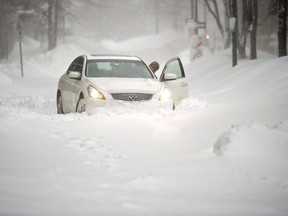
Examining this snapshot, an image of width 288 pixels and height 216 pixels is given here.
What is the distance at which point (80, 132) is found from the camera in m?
7.34

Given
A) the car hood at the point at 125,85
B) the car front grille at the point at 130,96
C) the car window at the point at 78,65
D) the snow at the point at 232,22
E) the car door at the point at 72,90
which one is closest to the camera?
the car front grille at the point at 130,96

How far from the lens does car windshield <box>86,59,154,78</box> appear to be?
381 inches

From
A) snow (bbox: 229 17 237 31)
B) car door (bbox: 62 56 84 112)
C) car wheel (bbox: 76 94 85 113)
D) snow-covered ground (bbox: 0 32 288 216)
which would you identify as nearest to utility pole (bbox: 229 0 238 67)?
snow (bbox: 229 17 237 31)

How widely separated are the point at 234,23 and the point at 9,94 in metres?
9.19

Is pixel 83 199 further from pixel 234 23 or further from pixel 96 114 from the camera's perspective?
pixel 234 23

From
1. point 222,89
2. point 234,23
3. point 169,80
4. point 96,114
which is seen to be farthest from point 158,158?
point 234,23

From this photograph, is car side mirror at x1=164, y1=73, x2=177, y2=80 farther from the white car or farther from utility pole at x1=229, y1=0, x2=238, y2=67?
utility pole at x1=229, y1=0, x2=238, y2=67

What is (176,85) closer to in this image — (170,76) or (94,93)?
(170,76)

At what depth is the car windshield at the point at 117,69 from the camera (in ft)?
31.8

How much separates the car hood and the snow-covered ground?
0.39 meters

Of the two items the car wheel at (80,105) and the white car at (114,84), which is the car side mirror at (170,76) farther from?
the car wheel at (80,105)

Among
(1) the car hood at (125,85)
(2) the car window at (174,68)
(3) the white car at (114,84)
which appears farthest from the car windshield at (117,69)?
(2) the car window at (174,68)

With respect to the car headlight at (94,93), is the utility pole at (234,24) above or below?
above

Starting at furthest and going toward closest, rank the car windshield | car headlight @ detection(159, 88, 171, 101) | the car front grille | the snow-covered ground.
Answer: the car windshield
car headlight @ detection(159, 88, 171, 101)
the car front grille
the snow-covered ground
